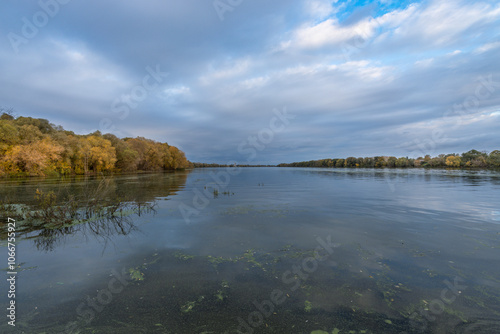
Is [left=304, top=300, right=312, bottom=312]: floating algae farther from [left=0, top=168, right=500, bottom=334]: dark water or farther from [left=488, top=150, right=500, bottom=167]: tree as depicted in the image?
[left=488, top=150, right=500, bottom=167]: tree

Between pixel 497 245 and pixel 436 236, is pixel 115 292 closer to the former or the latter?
pixel 436 236

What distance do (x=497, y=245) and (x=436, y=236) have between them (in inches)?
67.8

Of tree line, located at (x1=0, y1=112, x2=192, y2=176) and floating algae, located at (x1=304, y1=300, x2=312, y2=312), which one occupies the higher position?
tree line, located at (x1=0, y1=112, x2=192, y2=176)

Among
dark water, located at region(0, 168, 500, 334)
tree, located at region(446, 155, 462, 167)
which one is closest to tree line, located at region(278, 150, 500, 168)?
tree, located at region(446, 155, 462, 167)

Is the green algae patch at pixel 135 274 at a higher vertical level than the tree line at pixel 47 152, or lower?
lower

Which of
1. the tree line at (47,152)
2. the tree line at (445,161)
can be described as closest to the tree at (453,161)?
the tree line at (445,161)

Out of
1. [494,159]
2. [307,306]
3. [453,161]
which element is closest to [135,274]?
[307,306]

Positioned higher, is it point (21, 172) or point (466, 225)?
point (21, 172)

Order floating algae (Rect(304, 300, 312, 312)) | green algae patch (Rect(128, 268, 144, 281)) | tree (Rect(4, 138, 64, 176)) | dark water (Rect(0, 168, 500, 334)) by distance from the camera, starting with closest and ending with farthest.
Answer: dark water (Rect(0, 168, 500, 334)) < floating algae (Rect(304, 300, 312, 312)) < green algae patch (Rect(128, 268, 144, 281)) < tree (Rect(4, 138, 64, 176))

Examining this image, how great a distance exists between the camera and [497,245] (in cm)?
795

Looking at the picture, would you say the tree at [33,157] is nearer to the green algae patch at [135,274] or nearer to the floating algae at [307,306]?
the green algae patch at [135,274]

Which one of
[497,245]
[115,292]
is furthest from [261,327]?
[497,245]

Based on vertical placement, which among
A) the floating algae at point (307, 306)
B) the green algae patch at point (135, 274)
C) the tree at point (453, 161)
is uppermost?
the tree at point (453, 161)

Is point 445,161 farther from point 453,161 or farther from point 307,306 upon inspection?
point 307,306
